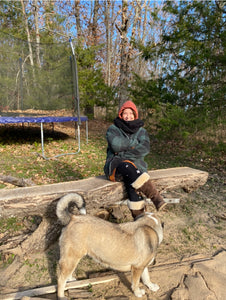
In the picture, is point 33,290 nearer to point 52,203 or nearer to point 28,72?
point 52,203

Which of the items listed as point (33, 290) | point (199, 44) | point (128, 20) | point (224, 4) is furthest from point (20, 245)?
point (128, 20)

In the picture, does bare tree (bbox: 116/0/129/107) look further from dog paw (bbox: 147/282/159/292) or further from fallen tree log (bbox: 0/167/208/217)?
dog paw (bbox: 147/282/159/292)

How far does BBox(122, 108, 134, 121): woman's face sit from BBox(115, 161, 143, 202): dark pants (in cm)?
80

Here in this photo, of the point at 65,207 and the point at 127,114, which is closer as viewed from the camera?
the point at 65,207

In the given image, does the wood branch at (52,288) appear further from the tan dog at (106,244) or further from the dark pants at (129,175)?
the dark pants at (129,175)

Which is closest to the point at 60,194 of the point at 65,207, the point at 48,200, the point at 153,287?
the point at 48,200

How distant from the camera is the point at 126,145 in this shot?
10.5 ft

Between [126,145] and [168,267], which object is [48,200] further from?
[168,267]

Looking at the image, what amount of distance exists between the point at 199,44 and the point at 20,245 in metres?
7.27

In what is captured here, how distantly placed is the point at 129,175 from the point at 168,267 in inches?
50.2

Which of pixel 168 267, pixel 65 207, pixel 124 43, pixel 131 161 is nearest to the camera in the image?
pixel 65 207

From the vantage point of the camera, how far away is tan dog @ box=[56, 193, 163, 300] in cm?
216

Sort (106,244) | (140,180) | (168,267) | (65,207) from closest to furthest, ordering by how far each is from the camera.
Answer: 1. (106,244)
2. (65,207)
3. (168,267)
4. (140,180)

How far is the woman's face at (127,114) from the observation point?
135 inches
